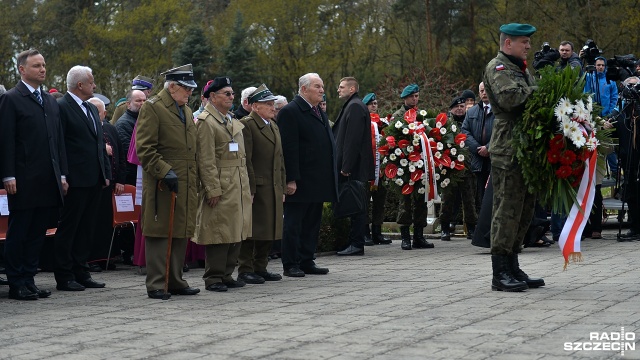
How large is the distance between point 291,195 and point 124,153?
7.54 ft

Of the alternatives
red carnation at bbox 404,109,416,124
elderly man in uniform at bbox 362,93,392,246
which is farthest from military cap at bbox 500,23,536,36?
elderly man in uniform at bbox 362,93,392,246

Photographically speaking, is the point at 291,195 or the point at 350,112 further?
the point at 350,112

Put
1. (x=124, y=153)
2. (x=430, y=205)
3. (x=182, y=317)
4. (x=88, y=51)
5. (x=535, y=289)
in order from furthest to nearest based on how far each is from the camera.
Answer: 1. (x=88, y=51)
2. (x=430, y=205)
3. (x=124, y=153)
4. (x=535, y=289)
5. (x=182, y=317)

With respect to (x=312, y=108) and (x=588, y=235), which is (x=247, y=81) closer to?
(x=588, y=235)

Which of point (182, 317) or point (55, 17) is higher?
point (55, 17)

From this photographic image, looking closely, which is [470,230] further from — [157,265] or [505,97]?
[157,265]

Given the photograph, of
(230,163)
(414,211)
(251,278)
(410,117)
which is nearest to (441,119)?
(410,117)

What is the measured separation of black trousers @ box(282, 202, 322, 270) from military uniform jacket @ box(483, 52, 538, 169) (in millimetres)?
2575

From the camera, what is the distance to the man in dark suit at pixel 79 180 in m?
10.2

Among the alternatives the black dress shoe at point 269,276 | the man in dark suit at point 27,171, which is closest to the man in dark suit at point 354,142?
the black dress shoe at point 269,276

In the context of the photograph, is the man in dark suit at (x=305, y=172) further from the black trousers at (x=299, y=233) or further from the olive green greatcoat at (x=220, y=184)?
the olive green greatcoat at (x=220, y=184)

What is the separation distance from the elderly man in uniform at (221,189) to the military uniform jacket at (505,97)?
95.7 inches

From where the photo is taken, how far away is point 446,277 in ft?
34.1

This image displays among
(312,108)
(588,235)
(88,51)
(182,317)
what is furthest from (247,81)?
(182,317)
